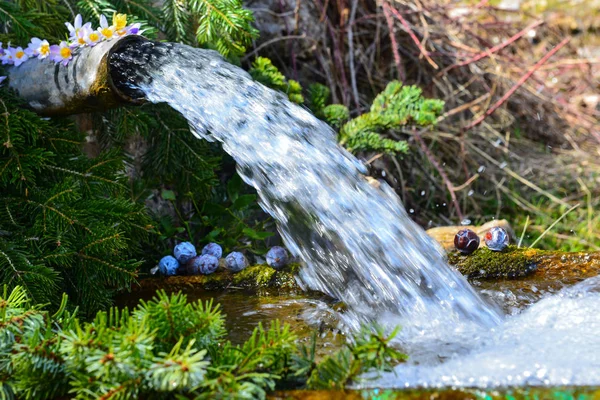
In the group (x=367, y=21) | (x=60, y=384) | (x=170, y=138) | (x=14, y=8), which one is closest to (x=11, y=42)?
(x=14, y=8)

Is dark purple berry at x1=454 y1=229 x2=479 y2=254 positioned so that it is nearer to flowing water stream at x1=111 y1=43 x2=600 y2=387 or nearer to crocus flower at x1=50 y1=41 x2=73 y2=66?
flowing water stream at x1=111 y1=43 x2=600 y2=387

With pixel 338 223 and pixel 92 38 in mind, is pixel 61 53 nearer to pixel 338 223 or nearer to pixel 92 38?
pixel 92 38

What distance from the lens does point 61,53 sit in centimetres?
194

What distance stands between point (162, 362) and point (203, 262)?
106 centimetres

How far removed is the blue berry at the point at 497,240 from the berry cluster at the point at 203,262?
59 centimetres

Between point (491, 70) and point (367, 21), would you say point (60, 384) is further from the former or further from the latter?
point (491, 70)

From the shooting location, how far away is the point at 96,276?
1.76m

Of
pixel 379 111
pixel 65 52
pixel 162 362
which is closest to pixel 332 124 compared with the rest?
pixel 379 111

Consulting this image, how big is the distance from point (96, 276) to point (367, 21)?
249 centimetres

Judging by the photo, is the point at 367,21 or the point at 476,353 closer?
the point at 476,353

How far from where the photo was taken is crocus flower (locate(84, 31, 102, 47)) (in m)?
1.93

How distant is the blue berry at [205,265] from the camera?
6.83 feet

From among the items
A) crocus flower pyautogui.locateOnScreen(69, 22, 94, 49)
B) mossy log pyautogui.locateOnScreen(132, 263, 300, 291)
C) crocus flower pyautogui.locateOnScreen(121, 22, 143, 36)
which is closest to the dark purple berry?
mossy log pyautogui.locateOnScreen(132, 263, 300, 291)

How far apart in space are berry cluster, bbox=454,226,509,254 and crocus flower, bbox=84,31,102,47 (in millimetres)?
1171
